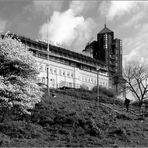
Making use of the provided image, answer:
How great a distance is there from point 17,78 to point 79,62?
72.1 metres

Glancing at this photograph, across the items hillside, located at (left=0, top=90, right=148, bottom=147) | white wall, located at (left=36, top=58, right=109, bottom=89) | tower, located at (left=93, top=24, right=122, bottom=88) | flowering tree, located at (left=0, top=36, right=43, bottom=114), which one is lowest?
hillside, located at (left=0, top=90, right=148, bottom=147)

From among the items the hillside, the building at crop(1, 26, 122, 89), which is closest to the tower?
the building at crop(1, 26, 122, 89)

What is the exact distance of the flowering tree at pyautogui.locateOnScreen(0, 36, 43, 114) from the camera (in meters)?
28.5

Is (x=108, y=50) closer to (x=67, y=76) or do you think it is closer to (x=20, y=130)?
(x=67, y=76)

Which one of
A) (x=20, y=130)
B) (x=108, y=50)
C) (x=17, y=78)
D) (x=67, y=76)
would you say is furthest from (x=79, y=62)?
(x=20, y=130)

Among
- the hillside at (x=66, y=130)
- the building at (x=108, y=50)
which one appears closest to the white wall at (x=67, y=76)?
the building at (x=108, y=50)

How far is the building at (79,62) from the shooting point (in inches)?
3255

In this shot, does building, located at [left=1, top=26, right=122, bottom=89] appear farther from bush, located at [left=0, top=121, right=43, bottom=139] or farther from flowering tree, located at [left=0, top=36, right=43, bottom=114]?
bush, located at [left=0, top=121, right=43, bottom=139]

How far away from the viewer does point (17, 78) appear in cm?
3011

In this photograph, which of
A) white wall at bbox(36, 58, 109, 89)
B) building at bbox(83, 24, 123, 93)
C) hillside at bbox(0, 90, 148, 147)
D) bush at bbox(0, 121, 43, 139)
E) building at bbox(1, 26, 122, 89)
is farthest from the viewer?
building at bbox(83, 24, 123, 93)

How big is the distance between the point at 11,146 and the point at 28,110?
409 inches

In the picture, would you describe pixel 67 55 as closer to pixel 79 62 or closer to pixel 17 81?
pixel 79 62

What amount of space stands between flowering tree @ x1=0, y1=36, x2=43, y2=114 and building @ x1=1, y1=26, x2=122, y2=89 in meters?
30.0

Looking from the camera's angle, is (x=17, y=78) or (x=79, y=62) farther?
(x=79, y=62)
